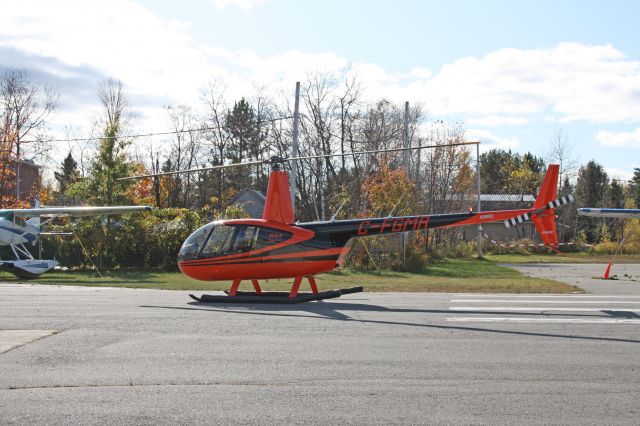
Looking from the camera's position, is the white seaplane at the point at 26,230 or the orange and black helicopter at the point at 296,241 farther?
the white seaplane at the point at 26,230

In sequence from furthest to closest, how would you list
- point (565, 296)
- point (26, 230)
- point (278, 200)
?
1. point (26, 230)
2. point (565, 296)
3. point (278, 200)

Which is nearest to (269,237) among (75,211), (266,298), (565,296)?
(266,298)

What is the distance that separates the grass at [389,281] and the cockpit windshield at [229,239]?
16.5 feet

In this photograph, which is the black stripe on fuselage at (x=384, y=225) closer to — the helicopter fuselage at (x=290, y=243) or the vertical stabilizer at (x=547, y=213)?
the helicopter fuselage at (x=290, y=243)

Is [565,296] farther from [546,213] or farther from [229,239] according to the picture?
[229,239]

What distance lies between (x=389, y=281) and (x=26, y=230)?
646 inches

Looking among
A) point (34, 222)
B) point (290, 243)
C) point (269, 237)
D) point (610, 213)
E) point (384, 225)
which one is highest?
point (610, 213)

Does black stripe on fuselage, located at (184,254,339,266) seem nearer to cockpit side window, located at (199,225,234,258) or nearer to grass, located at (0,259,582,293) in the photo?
cockpit side window, located at (199,225,234,258)

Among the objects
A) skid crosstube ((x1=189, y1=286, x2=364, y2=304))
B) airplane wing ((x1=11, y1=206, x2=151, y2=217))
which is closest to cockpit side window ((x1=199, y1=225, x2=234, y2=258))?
skid crosstube ((x1=189, y1=286, x2=364, y2=304))

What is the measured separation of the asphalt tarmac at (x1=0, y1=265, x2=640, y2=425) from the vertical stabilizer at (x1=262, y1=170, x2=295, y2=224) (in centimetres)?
338

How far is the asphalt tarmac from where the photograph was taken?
7.09m

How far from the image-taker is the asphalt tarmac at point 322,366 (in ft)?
23.3

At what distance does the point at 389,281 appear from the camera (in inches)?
1065

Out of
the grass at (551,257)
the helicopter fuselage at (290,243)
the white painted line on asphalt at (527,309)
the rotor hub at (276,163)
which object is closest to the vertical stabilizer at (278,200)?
the rotor hub at (276,163)
